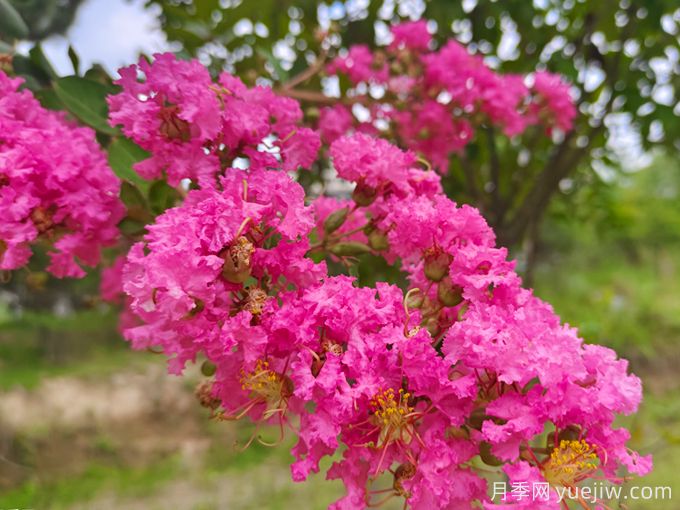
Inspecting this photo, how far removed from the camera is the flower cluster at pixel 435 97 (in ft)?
3.65

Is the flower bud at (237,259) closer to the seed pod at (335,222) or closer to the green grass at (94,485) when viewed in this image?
the seed pod at (335,222)

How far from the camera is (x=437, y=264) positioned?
609mm

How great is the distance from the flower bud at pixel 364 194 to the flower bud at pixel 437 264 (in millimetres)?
94

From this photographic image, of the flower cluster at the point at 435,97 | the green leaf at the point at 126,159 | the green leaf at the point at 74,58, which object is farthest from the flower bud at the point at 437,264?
the green leaf at the point at 74,58

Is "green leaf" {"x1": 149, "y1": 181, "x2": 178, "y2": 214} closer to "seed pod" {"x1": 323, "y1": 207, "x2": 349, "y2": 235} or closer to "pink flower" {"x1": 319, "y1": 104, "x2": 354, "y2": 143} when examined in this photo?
"seed pod" {"x1": 323, "y1": 207, "x2": 349, "y2": 235}

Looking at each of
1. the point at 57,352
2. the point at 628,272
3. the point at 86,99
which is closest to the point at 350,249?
the point at 86,99

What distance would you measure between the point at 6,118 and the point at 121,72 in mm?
127

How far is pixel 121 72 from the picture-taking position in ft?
2.05

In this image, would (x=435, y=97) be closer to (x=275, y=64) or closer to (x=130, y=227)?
(x=275, y=64)

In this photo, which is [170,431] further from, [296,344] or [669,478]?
[296,344]

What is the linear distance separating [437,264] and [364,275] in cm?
33

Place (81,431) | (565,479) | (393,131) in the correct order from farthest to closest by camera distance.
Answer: (81,431), (393,131), (565,479)

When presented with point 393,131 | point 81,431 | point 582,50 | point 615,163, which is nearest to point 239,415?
point 393,131

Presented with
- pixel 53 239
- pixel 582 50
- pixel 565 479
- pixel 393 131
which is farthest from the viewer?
pixel 582 50
